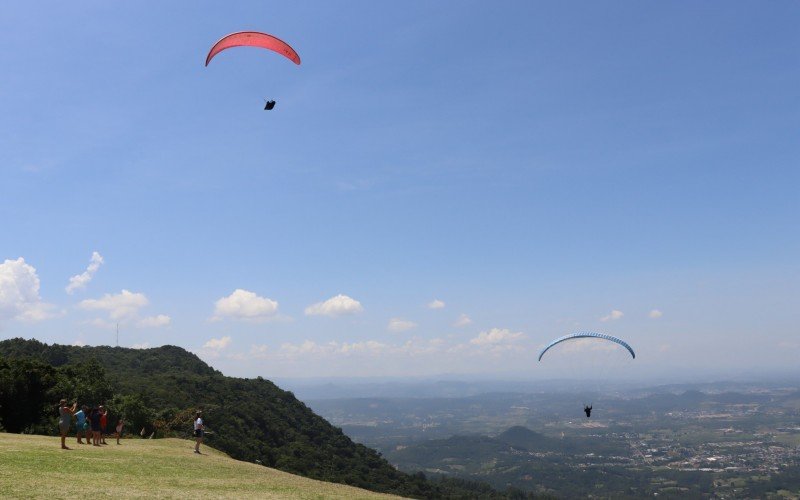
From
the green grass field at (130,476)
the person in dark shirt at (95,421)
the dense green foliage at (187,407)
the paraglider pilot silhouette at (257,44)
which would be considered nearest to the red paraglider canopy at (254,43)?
the paraglider pilot silhouette at (257,44)

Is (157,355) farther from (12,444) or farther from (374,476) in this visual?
(12,444)

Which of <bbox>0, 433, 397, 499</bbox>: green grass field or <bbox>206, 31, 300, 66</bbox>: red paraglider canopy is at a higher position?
<bbox>206, 31, 300, 66</bbox>: red paraglider canopy

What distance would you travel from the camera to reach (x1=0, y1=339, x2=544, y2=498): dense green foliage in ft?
164

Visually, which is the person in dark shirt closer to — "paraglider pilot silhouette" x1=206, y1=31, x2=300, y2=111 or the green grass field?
the green grass field

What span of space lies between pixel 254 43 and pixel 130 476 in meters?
23.8

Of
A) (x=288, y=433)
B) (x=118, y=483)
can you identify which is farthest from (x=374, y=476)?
(x=118, y=483)

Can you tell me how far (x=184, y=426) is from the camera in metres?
70.1

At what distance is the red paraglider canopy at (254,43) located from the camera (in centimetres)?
3012

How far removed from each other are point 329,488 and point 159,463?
7.76 m

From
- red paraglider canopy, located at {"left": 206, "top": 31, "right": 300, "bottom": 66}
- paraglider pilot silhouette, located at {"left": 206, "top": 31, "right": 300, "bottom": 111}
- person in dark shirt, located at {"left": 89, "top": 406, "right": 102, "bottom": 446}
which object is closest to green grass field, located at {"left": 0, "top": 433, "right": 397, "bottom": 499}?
person in dark shirt, located at {"left": 89, "top": 406, "right": 102, "bottom": 446}

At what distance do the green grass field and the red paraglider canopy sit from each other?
2163 centimetres

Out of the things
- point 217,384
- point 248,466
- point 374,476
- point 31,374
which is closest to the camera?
point 248,466

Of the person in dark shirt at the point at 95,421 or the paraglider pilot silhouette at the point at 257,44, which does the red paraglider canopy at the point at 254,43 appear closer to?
the paraglider pilot silhouette at the point at 257,44

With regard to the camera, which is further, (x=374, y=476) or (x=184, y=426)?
(x=374, y=476)
